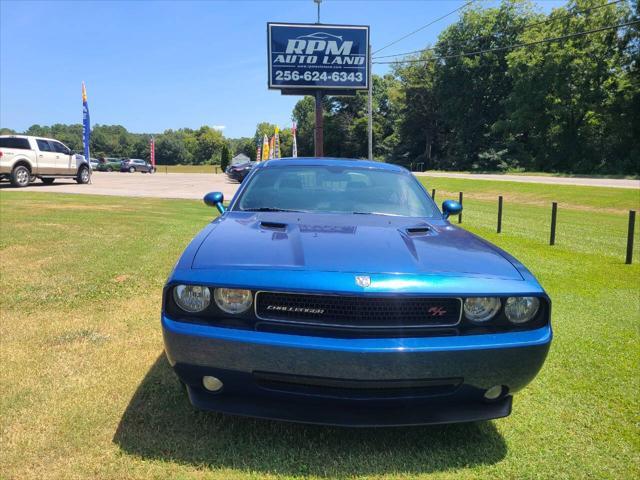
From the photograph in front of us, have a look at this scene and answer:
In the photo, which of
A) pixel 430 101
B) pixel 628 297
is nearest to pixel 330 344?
pixel 628 297

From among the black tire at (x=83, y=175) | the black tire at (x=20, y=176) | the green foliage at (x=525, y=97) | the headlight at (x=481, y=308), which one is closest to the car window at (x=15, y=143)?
the black tire at (x=20, y=176)

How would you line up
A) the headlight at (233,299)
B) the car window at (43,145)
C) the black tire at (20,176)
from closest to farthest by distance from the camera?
the headlight at (233,299) < the black tire at (20,176) < the car window at (43,145)

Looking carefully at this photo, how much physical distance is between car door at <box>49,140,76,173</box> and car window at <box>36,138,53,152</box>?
0.20m

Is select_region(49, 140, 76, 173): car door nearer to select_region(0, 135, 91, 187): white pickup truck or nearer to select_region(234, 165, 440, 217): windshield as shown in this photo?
select_region(0, 135, 91, 187): white pickup truck

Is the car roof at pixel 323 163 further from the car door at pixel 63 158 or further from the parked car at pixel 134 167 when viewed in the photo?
the parked car at pixel 134 167

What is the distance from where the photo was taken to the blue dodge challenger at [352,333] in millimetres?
2131

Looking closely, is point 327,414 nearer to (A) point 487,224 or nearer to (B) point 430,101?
(A) point 487,224

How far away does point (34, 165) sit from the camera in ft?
63.1

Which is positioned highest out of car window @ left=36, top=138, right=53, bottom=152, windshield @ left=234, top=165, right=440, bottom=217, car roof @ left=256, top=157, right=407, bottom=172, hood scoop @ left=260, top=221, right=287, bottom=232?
car window @ left=36, top=138, right=53, bottom=152

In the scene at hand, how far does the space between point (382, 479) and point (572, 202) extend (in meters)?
21.1

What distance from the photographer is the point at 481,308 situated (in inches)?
90.3

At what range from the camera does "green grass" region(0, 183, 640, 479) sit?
2320 mm

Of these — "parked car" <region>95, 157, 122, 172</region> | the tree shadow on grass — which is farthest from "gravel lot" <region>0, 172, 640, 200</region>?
"parked car" <region>95, 157, 122, 172</region>

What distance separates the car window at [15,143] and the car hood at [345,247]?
1887 centimetres
